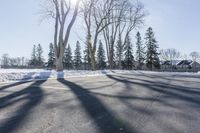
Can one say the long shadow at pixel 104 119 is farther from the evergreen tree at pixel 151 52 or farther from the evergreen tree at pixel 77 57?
the evergreen tree at pixel 77 57

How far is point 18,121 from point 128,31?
32.7m

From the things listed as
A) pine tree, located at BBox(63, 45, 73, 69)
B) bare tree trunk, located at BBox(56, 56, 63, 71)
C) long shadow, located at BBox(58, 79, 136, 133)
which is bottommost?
long shadow, located at BBox(58, 79, 136, 133)

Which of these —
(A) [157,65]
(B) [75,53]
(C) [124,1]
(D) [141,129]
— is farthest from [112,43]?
(B) [75,53]

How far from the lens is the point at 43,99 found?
6.34m

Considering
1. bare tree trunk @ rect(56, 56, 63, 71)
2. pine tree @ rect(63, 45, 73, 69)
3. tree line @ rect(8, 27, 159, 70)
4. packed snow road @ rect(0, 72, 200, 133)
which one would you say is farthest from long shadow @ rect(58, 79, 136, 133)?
pine tree @ rect(63, 45, 73, 69)

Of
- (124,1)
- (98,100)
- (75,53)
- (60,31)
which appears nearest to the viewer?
(98,100)

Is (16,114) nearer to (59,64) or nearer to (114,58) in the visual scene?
(59,64)

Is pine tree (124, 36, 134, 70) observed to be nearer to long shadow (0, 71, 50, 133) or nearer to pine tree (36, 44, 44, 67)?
pine tree (36, 44, 44, 67)

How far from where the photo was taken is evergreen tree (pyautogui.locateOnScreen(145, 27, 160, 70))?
193ft

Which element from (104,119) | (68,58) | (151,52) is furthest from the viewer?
(68,58)

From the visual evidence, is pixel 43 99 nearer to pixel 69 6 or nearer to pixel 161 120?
pixel 161 120

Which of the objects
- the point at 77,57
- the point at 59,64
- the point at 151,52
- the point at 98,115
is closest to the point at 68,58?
the point at 77,57

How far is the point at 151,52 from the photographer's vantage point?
2320 inches

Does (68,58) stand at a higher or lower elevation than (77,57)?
lower
